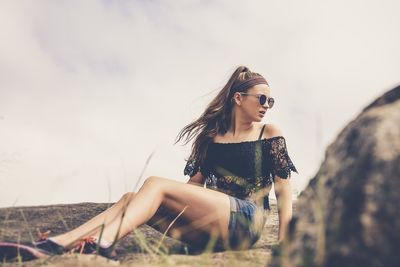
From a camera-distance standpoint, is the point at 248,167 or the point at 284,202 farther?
the point at 248,167

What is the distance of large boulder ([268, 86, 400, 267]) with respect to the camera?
141cm

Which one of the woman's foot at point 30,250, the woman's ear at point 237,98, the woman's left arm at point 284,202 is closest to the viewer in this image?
the woman's foot at point 30,250

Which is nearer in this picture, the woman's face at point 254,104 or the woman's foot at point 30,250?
the woman's foot at point 30,250

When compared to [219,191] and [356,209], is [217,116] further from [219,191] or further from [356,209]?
[356,209]

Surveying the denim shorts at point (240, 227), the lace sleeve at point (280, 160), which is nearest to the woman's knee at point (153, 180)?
the denim shorts at point (240, 227)

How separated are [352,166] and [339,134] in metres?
0.32

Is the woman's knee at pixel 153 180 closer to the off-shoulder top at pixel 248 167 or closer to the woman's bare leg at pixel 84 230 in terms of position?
the woman's bare leg at pixel 84 230

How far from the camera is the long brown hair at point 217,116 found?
4.86 metres

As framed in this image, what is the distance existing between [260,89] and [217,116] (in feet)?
1.70

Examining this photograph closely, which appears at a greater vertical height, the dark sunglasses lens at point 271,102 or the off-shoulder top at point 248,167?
the dark sunglasses lens at point 271,102

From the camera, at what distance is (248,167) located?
4320 millimetres

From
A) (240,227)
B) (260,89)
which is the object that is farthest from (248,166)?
(260,89)

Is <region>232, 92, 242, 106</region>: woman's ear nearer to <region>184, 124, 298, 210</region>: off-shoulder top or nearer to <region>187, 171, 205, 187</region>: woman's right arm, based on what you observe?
<region>184, 124, 298, 210</region>: off-shoulder top

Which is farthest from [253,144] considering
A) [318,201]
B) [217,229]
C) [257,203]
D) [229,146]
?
[318,201]
